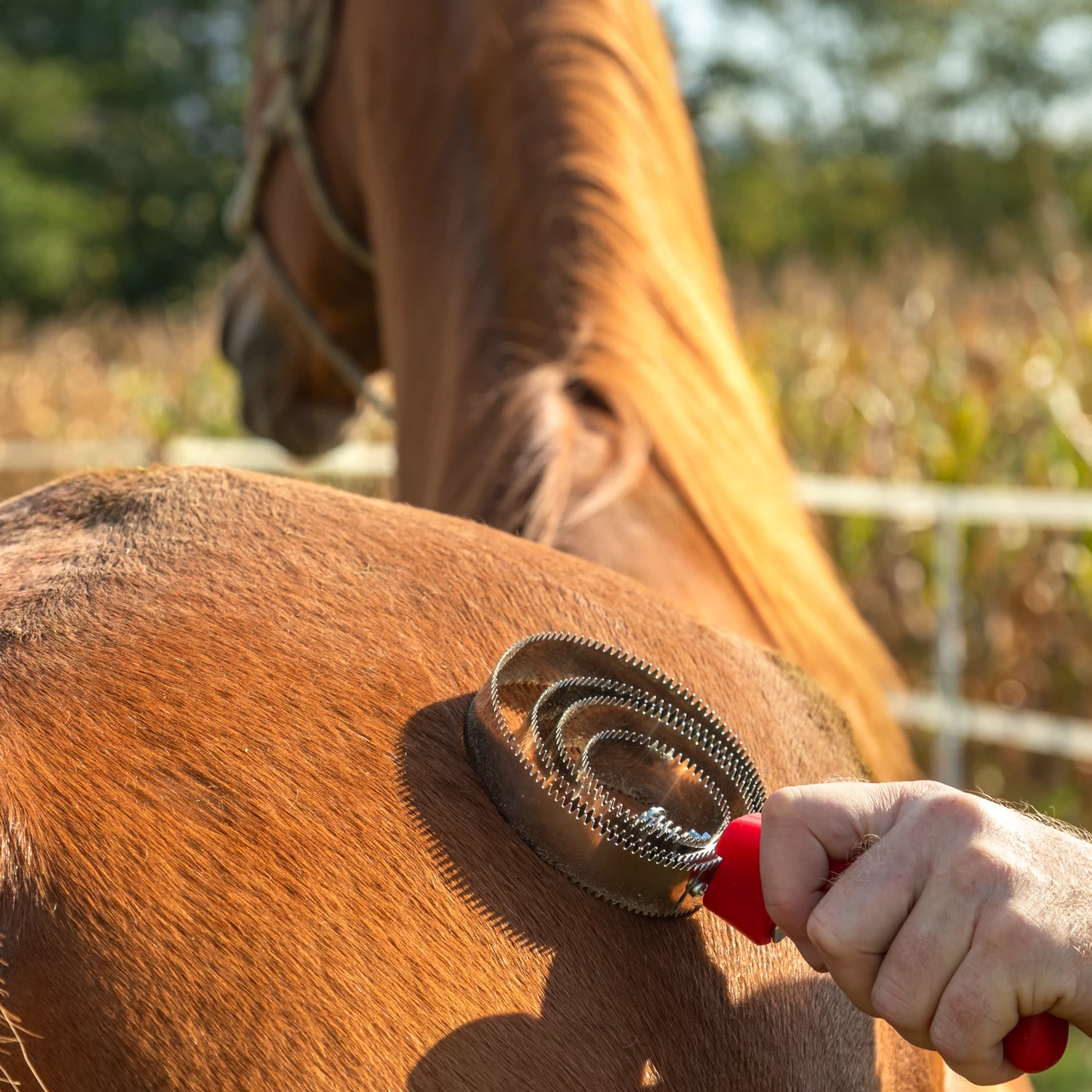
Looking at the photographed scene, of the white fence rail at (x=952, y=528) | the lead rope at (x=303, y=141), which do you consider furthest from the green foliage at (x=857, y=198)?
the lead rope at (x=303, y=141)

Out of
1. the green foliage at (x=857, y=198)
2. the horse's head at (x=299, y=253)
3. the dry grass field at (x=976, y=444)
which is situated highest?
the horse's head at (x=299, y=253)

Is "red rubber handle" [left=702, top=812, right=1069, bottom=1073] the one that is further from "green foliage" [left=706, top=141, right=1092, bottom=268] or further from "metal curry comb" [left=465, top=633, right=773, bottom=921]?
"green foliage" [left=706, top=141, right=1092, bottom=268]

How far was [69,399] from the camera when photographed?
8.88m

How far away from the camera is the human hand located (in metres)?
0.64

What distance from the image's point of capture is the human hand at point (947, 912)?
0.64m

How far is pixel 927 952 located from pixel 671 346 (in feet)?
3.52

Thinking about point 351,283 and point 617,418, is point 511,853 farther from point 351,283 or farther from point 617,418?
point 351,283

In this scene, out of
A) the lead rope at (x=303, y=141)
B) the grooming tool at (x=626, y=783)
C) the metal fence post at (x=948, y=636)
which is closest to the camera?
the grooming tool at (x=626, y=783)

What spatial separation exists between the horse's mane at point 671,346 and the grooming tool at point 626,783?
52cm

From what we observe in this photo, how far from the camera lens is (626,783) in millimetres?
809

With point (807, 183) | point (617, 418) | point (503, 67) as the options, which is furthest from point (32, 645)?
point (807, 183)

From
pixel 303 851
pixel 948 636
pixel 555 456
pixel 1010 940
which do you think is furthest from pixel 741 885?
pixel 948 636

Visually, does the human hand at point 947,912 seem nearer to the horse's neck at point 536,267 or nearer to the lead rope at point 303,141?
the horse's neck at point 536,267

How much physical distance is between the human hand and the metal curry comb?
A: 0.08 meters
